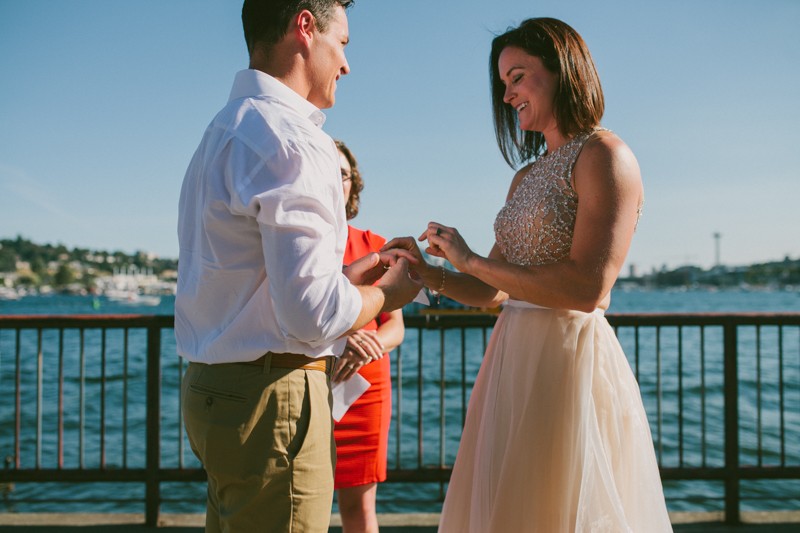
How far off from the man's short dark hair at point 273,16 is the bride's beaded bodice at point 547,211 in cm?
83

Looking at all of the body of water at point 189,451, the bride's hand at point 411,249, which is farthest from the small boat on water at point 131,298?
the bride's hand at point 411,249

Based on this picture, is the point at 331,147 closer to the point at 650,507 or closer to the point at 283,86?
the point at 283,86

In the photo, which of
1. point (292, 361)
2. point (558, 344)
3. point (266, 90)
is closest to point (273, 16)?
point (266, 90)

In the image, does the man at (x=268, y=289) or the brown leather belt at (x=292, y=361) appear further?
the brown leather belt at (x=292, y=361)

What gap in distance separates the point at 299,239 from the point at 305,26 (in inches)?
24.8

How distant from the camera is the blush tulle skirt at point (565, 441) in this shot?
1.82 meters

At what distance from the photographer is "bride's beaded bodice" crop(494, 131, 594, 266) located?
6.32 feet

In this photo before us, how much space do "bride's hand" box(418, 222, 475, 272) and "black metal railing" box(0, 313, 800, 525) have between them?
1684mm

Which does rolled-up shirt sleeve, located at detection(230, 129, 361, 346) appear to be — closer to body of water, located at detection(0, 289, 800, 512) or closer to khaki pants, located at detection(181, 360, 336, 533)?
khaki pants, located at detection(181, 360, 336, 533)

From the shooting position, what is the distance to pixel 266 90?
157 centimetres

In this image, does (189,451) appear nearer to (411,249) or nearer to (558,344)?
(411,249)

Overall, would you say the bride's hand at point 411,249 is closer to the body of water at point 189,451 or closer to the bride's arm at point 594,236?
the bride's arm at point 594,236

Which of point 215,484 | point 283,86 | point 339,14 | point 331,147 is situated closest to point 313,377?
point 215,484

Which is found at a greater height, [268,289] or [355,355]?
[268,289]
